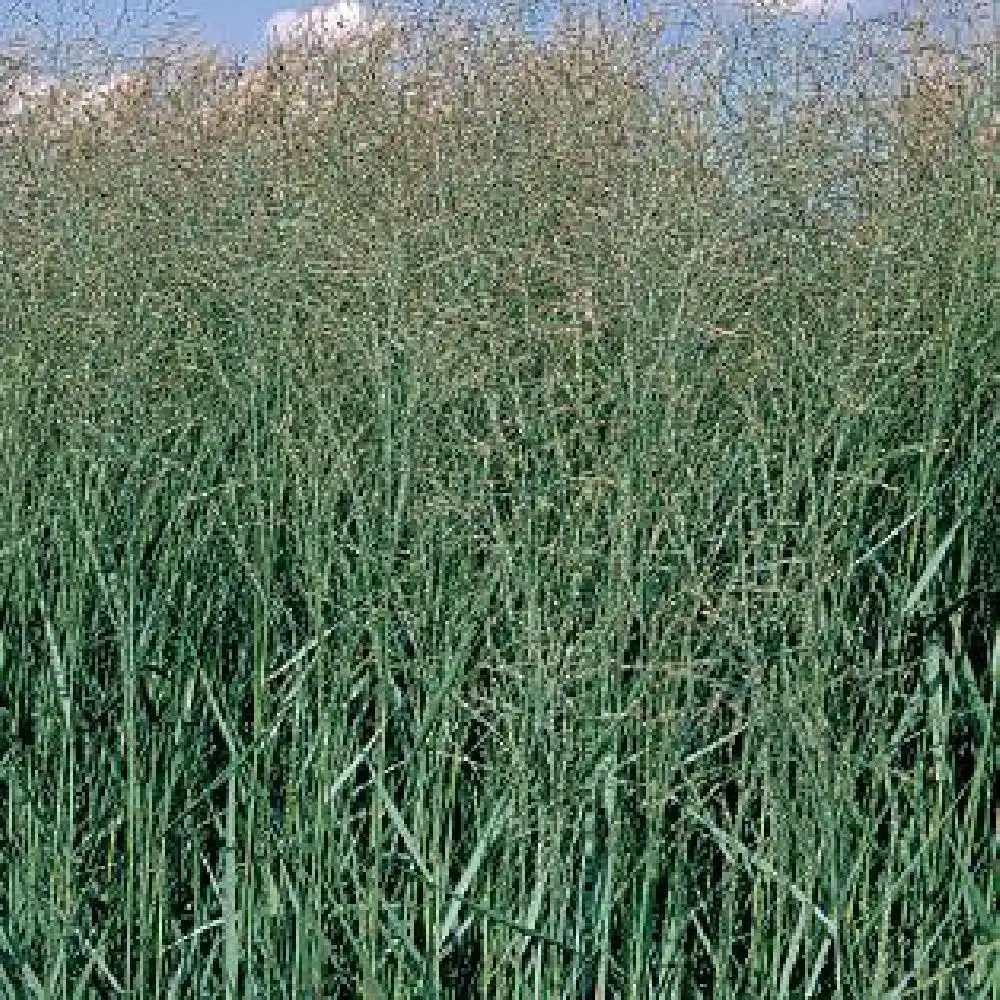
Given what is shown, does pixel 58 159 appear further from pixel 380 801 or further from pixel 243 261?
pixel 380 801

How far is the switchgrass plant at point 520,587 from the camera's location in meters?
2.34

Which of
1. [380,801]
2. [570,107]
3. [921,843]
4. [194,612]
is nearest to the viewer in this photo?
[380,801]

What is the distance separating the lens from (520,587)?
2.55 meters

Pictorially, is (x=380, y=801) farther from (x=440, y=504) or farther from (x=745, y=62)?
(x=745, y=62)

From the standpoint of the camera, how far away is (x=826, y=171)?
353 centimetres

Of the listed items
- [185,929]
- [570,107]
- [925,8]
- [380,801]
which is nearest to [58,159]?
[570,107]

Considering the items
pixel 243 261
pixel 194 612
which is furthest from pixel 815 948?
pixel 243 261

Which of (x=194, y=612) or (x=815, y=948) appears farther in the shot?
(x=194, y=612)

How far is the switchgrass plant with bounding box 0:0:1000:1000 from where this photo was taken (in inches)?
92.2

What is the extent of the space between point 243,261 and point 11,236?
57cm

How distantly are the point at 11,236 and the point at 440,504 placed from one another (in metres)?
1.42

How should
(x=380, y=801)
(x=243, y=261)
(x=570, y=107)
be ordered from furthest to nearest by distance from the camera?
(x=570, y=107) < (x=243, y=261) < (x=380, y=801)

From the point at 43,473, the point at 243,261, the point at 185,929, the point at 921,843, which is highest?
the point at 243,261

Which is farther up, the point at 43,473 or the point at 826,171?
the point at 826,171
